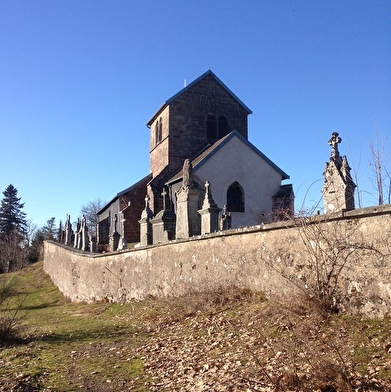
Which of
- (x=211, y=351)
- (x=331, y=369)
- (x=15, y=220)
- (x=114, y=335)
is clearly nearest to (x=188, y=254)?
(x=114, y=335)

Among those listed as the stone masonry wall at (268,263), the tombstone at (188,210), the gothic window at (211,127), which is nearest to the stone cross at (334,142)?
the stone masonry wall at (268,263)

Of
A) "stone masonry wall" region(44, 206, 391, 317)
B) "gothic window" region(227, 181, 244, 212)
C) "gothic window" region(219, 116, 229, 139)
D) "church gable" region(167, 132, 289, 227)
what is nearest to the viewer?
"stone masonry wall" region(44, 206, 391, 317)

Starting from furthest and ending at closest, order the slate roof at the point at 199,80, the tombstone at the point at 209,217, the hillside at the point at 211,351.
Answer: the slate roof at the point at 199,80, the tombstone at the point at 209,217, the hillside at the point at 211,351

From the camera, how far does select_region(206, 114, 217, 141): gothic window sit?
3075 centimetres

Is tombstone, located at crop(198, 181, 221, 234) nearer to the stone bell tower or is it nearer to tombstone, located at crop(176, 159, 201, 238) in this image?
tombstone, located at crop(176, 159, 201, 238)

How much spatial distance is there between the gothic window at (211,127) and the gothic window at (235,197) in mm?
6127

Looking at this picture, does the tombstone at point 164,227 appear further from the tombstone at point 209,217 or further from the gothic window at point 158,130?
the gothic window at point 158,130

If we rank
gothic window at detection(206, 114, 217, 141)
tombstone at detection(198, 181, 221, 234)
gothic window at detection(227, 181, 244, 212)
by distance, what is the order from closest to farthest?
tombstone at detection(198, 181, 221, 234) < gothic window at detection(227, 181, 244, 212) < gothic window at detection(206, 114, 217, 141)

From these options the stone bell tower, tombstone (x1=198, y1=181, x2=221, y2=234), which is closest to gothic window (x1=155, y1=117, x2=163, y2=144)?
tombstone (x1=198, y1=181, x2=221, y2=234)

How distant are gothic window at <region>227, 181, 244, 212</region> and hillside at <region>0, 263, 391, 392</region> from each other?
16238mm

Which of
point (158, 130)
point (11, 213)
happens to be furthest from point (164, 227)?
point (11, 213)

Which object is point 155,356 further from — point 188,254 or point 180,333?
point 188,254

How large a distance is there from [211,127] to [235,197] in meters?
7.11

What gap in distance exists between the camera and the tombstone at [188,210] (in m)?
10.9
